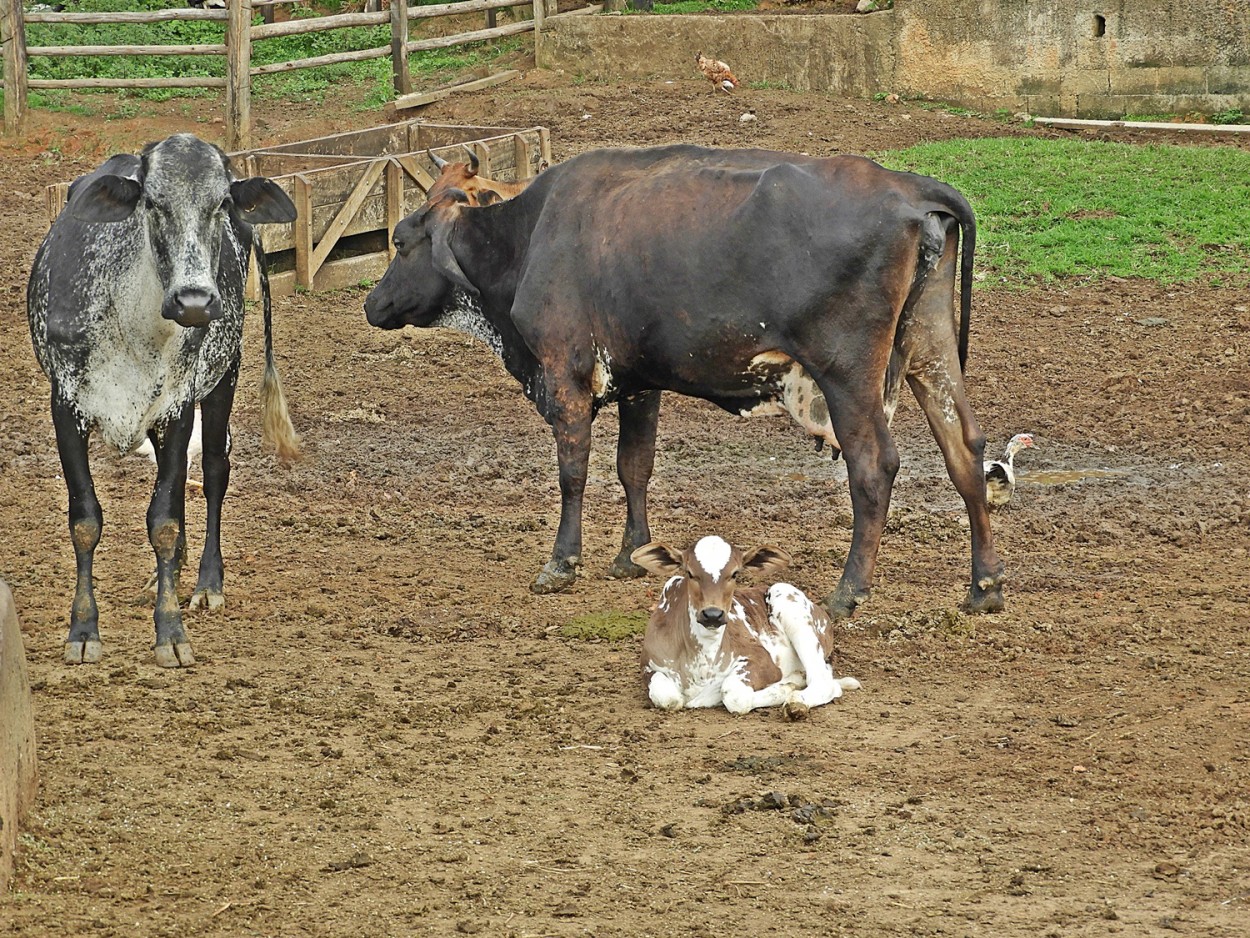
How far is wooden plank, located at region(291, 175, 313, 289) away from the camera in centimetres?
1378

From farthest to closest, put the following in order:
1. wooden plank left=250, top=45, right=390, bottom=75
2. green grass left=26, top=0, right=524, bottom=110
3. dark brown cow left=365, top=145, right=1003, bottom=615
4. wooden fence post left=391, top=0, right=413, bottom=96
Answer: green grass left=26, top=0, right=524, bottom=110 → wooden fence post left=391, top=0, right=413, bottom=96 → wooden plank left=250, top=45, right=390, bottom=75 → dark brown cow left=365, top=145, right=1003, bottom=615

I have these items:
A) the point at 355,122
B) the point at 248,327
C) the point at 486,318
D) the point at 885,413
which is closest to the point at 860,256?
the point at 885,413

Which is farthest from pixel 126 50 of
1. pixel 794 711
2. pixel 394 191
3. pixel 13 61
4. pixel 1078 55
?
pixel 794 711

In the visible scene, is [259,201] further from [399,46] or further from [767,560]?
[399,46]

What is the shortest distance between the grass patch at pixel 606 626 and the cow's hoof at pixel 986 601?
149 centimetres

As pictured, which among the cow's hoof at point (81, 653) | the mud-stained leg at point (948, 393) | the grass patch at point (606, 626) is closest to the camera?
the cow's hoof at point (81, 653)

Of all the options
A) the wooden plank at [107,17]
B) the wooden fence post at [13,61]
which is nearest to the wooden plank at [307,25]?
the wooden plank at [107,17]

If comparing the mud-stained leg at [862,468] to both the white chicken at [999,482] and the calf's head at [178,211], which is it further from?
the calf's head at [178,211]

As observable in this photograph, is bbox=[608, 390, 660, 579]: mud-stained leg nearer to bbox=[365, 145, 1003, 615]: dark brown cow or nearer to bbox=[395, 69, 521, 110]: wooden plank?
bbox=[365, 145, 1003, 615]: dark brown cow

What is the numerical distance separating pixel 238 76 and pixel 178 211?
12091mm

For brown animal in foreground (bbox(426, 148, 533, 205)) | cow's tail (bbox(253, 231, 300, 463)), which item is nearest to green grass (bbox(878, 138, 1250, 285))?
brown animal in foreground (bbox(426, 148, 533, 205))

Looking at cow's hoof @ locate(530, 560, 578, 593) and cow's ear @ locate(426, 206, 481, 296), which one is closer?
cow's hoof @ locate(530, 560, 578, 593)

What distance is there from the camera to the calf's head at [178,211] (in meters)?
6.87

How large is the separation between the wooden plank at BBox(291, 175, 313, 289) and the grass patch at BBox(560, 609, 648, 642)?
21.9 feet
